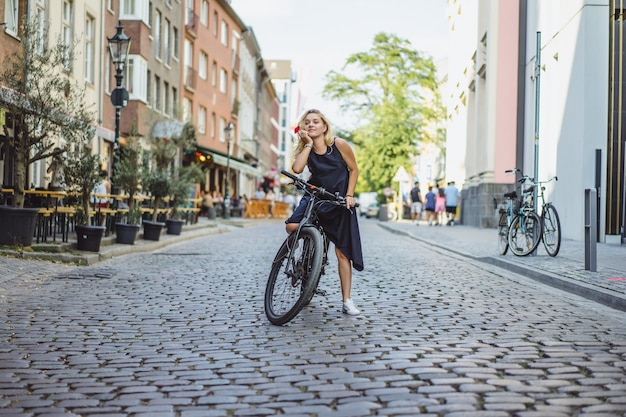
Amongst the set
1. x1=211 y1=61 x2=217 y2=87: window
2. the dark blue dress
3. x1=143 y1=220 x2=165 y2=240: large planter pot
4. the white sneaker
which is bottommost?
the white sneaker

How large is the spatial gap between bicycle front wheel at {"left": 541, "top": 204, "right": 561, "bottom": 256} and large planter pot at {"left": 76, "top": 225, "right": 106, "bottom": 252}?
653 centimetres

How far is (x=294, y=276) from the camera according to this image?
21.9 feet

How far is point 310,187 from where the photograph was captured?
22.8 ft

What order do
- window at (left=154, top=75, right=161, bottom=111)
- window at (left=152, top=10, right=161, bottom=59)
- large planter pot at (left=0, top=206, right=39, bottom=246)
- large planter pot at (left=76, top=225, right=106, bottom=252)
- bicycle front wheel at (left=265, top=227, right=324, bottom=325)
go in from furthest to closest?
window at (left=154, top=75, right=161, bottom=111)
window at (left=152, top=10, right=161, bottom=59)
large planter pot at (left=76, top=225, right=106, bottom=252)
large planter pot at (left=0, top=206, right=39, bottom=246)
bicycle front wheel at (left=265, top=227, right=324, bottom=325)

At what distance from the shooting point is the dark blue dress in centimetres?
702

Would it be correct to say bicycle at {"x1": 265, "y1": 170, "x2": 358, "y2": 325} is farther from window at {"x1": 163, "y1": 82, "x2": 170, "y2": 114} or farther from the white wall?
window at {"x1": 163, "y1": 82, "x2": 170, "y2": 114}

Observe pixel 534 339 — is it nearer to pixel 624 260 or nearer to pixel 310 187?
pixel 310 187

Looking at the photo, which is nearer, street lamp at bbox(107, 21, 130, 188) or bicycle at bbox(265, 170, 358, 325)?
bicycle at bbox(265, 170, 358, 325)

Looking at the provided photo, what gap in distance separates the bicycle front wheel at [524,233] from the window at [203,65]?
37290 millimetres

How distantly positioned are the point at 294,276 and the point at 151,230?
11503 mm

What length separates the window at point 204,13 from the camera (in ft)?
164

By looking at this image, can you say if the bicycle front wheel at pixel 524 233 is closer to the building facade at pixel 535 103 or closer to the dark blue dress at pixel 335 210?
the building facade at pixel 535 103

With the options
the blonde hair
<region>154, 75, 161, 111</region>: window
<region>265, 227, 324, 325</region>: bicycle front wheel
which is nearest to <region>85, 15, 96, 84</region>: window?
<region>154, 75, 161, 111</region>: window

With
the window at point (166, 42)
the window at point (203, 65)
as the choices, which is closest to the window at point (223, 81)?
the window at point (203, 65)
